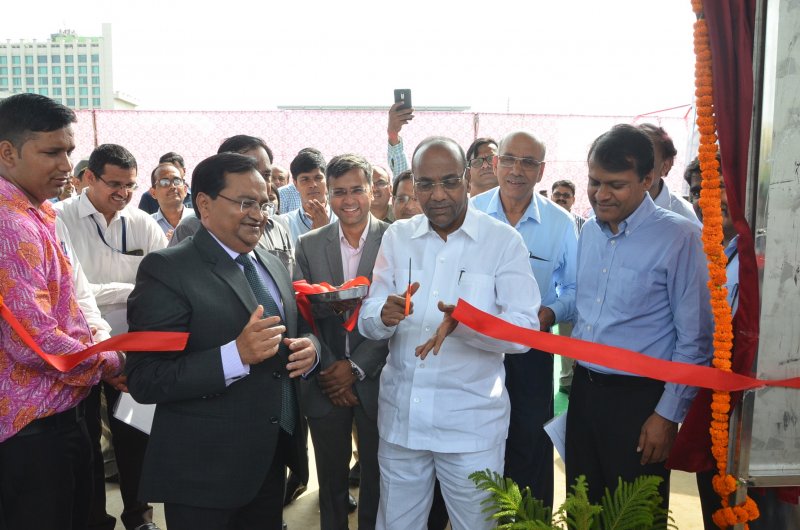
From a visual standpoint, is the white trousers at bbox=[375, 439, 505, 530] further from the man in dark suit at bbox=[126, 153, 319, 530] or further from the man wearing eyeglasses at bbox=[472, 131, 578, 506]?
the man wearing eyeglasses at bbox=[472, 131, 578, 506]

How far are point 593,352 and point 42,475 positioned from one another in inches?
83.7

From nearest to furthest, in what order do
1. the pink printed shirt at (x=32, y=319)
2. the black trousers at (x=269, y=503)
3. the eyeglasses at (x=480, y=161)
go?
1. the pink printed shirt at (x=32, y=319)
2. the black trousers at (x=269, y=503)
3. the eyeglasses at (x=480, y=161)

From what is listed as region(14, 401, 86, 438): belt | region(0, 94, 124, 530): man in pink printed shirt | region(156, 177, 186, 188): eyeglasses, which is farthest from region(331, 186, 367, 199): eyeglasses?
region(156, 177, 186, 188): eyeglasses

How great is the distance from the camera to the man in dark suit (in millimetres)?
2137

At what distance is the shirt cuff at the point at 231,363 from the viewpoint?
2125 millimetres

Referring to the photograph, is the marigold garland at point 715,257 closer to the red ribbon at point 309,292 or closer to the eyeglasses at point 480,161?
the red ribbon at point 309,292

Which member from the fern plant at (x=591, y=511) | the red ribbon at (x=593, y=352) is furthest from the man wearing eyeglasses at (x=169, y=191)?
the fern plant at (x=591, y=511)

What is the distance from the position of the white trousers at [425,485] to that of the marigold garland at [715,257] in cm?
87

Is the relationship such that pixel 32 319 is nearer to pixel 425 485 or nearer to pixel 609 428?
pixel 425 485

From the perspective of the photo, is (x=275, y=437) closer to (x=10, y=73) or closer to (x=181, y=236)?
(x=181, y=236)

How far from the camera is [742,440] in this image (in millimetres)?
1834

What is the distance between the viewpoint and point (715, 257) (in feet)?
6.23

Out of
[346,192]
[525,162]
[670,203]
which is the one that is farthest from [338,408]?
[670,203]

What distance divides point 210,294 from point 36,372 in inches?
30.3
